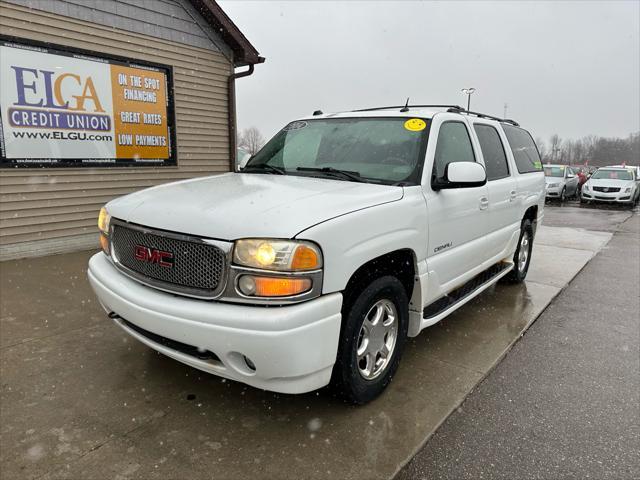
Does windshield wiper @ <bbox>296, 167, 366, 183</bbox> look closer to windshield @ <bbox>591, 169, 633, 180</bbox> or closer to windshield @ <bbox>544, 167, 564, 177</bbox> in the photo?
windshield @ <bbox>544, 167, 564, 177</bbox>

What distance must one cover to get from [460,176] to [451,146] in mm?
660

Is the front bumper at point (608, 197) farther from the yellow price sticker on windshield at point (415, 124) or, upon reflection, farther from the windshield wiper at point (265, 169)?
Result: the windshield wiper at point (265, 169)

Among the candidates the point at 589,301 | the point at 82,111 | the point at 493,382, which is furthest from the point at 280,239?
the point at 82,111

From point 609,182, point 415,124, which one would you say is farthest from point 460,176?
point 609,182

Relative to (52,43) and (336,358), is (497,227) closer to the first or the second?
(336,358)

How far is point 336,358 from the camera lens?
95.7 inches

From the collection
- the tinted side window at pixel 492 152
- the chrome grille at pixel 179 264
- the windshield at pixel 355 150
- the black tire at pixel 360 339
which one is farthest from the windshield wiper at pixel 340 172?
the tinted side window at pixel 492 152

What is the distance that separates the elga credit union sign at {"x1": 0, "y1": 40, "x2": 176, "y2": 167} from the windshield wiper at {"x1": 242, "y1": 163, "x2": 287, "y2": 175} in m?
4.00

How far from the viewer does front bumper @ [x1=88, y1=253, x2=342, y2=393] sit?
6.91 feet

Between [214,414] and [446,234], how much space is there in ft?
6.40

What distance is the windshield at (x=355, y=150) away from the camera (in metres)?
3.13

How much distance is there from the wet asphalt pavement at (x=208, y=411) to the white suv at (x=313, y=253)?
0.32 metres

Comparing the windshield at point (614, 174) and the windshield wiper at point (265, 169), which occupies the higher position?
the windshield wiper at point (265, 169)

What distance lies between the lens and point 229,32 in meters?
8.18
